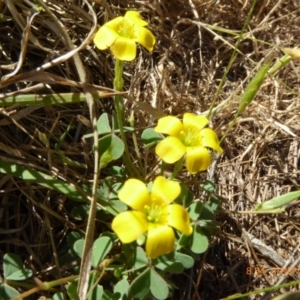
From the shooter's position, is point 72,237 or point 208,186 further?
point 208,186

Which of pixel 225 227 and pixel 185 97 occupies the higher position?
pixel 185 97

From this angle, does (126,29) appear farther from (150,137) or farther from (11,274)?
(11,274)

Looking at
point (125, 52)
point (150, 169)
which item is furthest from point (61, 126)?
point (125, 52)

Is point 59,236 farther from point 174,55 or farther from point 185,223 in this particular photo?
point 174,55

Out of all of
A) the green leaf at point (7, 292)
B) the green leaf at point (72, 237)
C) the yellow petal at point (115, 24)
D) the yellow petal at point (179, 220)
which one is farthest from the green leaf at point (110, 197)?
the yellow petal at point (115, 24)

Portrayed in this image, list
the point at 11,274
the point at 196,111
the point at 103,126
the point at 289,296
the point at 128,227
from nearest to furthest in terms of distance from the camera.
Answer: the point at 128,227 → the point at 289,296 → the point at 11,274 → the point at 103,126 → the point at 196,111

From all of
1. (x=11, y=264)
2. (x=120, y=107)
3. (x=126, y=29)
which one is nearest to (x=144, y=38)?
(x=126, y=29)

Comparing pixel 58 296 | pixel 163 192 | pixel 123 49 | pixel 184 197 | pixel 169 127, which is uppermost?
pixel 123 49

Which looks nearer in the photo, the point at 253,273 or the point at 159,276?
the point at 159,276
